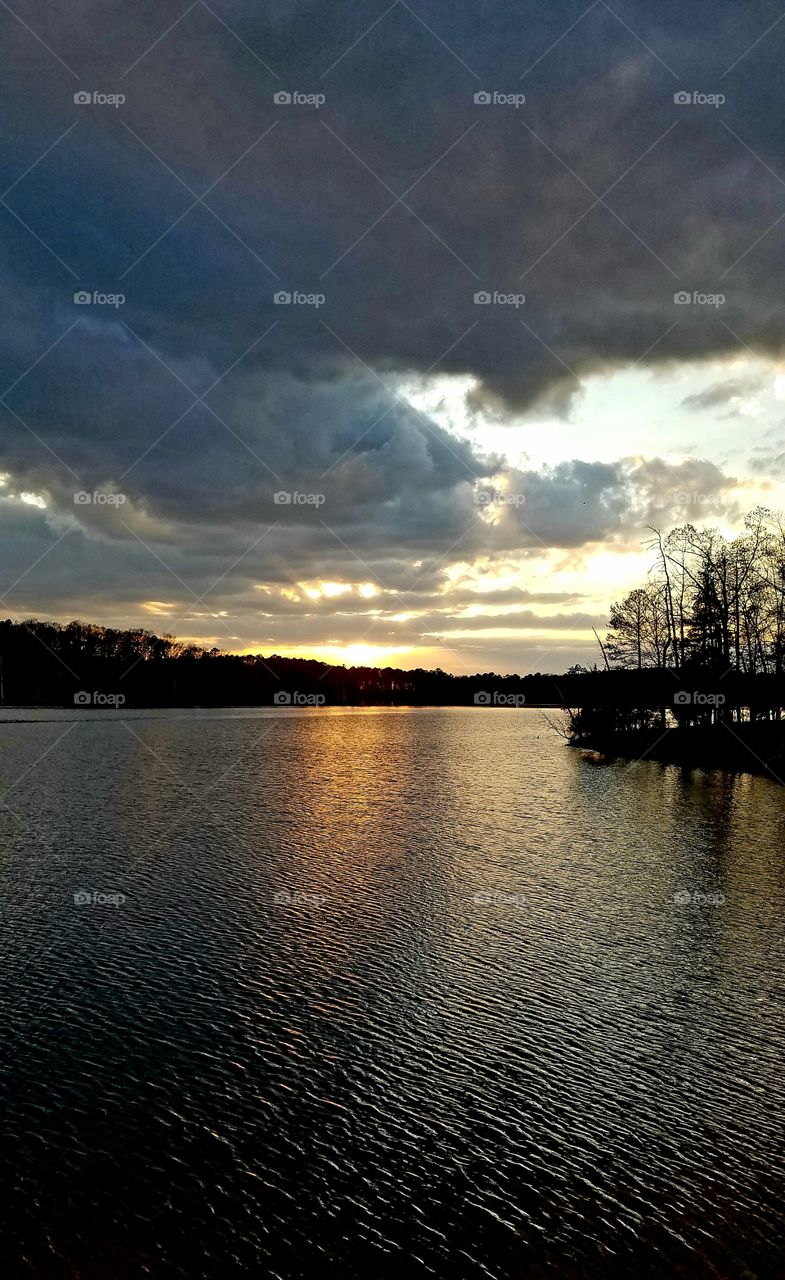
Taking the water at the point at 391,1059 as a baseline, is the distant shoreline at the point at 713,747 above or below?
above

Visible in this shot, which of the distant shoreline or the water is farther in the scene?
the distant shoreline

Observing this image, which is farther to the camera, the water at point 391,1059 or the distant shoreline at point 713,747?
the distant shoreline at point 713,747

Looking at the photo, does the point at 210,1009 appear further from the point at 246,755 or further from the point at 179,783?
the point at 246,755

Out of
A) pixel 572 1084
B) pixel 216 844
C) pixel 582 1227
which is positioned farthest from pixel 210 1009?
pixel 216 844

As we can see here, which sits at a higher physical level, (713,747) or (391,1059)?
(713,747)

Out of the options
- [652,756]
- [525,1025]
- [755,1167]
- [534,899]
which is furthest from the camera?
[652,756]

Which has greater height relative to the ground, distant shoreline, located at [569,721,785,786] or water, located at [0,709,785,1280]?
distant shoreline, located at [569,721,785,786]

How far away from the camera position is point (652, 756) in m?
67.6

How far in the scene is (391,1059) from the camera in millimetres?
13031

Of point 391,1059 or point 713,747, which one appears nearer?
point 391,1059

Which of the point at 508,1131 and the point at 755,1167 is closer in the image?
the point at 755,1167

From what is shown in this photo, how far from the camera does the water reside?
8.98m

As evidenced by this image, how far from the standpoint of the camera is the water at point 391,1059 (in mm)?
8984

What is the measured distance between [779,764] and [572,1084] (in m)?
47.3
